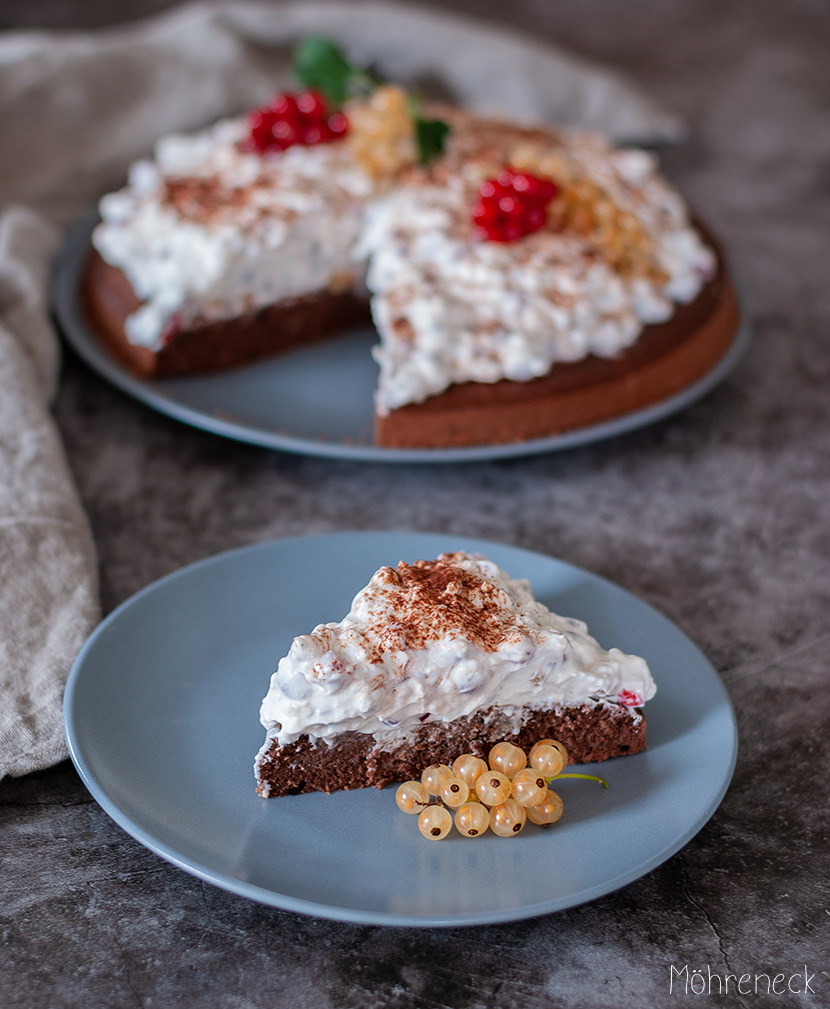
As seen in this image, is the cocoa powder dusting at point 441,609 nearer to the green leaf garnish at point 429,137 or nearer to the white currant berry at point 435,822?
the white currant berry at point 435,822

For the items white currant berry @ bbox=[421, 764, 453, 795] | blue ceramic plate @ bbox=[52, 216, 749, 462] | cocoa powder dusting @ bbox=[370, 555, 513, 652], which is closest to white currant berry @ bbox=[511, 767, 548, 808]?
white currant berry @ bbox=[421, 764, 453, 795]

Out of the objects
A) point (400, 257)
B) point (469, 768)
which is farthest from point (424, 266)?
point (469, 768)

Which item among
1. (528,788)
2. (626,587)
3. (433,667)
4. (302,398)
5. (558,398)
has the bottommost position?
(302,398)

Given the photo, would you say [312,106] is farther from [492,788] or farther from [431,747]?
[492,788]

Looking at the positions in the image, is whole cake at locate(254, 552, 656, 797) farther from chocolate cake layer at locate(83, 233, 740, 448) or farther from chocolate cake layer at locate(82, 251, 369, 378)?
chocolate cake layer at locate(82, 251, 369, 378)

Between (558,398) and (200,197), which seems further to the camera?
(200,197)
